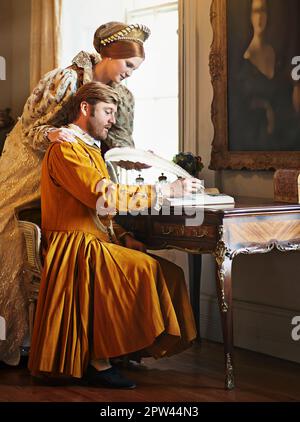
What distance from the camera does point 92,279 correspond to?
385 centimetres

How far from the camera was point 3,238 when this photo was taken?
4477 millimetres

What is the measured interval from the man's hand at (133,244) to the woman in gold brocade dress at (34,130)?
60 centimetres

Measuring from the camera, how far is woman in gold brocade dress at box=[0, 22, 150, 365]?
171 inches

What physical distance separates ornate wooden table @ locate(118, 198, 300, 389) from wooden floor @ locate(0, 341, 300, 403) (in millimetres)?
157

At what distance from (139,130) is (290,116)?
175 centimetres

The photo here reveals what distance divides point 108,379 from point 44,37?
10.3 feet

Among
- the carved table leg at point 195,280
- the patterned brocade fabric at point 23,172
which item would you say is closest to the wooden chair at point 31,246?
the patterned brocade fabric at point 23,172

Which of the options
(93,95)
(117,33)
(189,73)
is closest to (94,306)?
(93,95)

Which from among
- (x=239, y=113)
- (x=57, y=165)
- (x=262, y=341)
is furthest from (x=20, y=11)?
(x=262, y=341)

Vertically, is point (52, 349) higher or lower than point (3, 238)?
lower

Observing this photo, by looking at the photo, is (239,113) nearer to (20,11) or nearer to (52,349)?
(52,349)

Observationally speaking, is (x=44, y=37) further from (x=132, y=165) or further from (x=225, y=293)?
(x=225, y=293)

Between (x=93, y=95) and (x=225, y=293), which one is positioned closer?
(x=225, y=293)

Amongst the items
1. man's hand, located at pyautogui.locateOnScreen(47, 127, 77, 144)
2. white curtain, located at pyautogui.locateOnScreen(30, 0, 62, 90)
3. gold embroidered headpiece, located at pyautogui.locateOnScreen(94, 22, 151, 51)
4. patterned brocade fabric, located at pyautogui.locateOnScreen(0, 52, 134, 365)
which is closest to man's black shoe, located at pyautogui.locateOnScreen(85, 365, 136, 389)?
patterned brocade fabric, located at pyautogui.locateOnScreen(0, 52, 134, 365)
